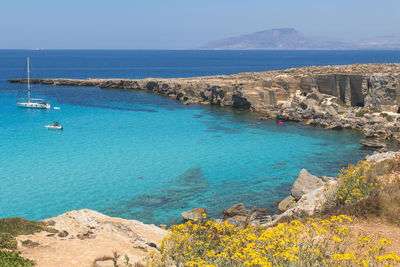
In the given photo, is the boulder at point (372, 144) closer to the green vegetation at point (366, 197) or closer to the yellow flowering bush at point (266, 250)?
the green vegetation at point (366, 197)

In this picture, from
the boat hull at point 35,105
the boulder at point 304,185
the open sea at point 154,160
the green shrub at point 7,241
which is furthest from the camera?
the boat hull at point 35,105

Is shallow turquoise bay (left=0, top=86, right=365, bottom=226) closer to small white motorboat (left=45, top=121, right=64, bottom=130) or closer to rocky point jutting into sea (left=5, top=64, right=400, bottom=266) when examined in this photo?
small white motorboat (left=45, top=121, right=64, bottom=130)

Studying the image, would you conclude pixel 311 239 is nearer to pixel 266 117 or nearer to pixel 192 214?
pixel 192 214

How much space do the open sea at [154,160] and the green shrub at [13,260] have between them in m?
9.97

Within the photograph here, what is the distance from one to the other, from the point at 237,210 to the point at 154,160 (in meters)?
12.0

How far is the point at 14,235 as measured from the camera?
38.9 feet

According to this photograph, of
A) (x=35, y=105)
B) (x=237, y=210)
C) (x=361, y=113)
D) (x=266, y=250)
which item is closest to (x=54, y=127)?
(x=35, y=105)

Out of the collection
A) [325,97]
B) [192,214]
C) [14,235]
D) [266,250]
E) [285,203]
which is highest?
[325,97]

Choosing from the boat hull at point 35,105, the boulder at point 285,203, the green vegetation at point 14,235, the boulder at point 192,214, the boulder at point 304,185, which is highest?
the boat hull at point 35,105

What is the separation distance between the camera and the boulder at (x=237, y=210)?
19.8 m

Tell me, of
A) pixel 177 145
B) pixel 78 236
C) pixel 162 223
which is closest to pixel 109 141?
pixel 177 145

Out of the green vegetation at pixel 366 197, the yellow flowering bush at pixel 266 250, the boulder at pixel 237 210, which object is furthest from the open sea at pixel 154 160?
the yellow flowering bush at pixel 266 250

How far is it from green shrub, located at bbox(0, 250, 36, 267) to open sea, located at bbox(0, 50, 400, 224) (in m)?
9.97

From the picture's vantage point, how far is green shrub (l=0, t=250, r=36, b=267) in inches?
369
